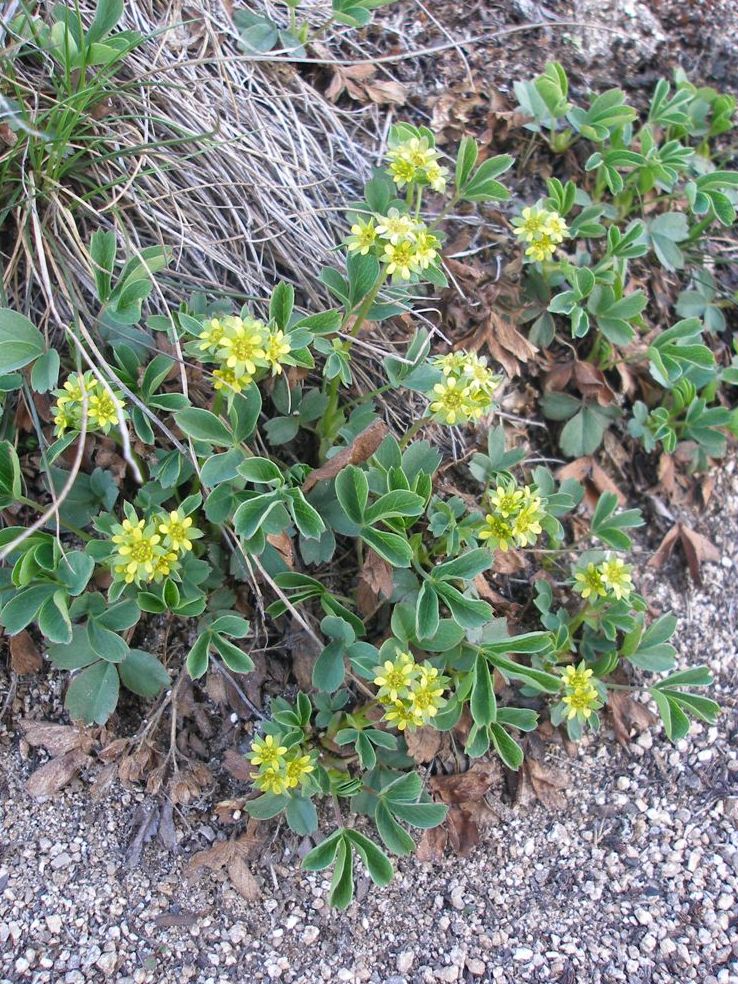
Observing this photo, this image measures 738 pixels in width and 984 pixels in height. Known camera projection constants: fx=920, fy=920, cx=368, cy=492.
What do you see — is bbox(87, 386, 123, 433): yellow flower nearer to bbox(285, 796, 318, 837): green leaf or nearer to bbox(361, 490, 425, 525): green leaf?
bbox(361, 490, 425, 525): green leaf

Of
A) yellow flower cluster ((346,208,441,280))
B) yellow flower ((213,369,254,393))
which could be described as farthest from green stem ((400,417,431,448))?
yellow flower ((213,369,254,393))

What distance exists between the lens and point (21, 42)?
199 cm

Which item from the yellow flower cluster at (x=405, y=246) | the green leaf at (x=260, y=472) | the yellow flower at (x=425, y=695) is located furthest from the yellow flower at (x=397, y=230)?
the yellow flower at (x=425, y=695)

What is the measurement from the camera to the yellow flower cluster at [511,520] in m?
1.88

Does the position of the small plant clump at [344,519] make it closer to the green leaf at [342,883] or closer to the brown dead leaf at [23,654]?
the green leaf at [342,883]

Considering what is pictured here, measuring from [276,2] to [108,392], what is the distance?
1310 mm

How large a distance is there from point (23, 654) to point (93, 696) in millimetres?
198

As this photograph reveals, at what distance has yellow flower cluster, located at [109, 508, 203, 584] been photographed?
1.66 m

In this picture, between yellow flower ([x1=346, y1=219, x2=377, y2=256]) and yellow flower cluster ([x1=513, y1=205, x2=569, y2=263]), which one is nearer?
yellow flower ([x1=346, y1=219, x2=377, y2=256])

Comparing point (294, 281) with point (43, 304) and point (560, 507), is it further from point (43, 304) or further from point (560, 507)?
point (560, 507)

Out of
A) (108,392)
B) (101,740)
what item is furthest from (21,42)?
(101,740)

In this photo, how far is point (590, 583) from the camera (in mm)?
2041

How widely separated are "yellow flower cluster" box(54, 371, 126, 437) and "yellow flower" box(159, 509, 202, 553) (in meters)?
0.21

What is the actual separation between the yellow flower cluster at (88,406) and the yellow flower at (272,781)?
0.71 m
